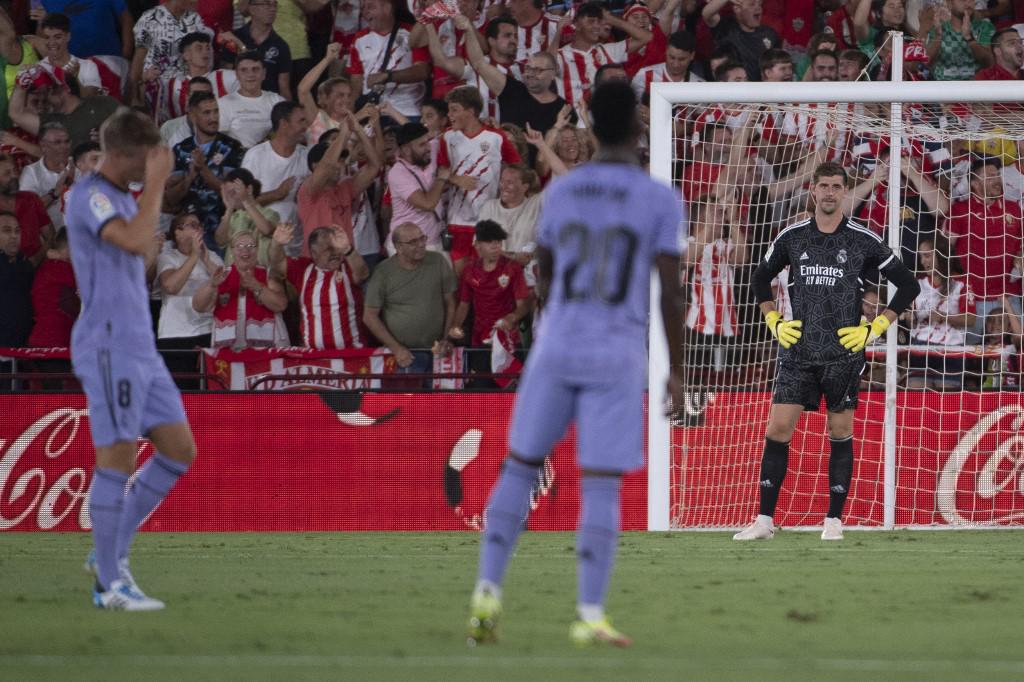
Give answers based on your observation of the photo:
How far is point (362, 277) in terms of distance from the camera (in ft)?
43.3

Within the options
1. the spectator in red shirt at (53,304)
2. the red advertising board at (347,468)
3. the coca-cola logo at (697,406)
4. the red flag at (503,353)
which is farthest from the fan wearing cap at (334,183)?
the coca-cola logo at (697,406)

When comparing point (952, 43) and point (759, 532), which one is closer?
point (759, 532)

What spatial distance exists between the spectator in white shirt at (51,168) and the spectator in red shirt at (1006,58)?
880cm

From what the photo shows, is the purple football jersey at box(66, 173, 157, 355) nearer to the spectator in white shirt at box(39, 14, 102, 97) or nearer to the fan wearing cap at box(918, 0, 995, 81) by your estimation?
the spectator in white shirt at box(39, 14, 102, 97)

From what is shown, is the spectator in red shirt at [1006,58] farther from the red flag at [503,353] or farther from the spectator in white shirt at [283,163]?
the spectator in white shirt at [283,163]

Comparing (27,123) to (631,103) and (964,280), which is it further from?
(631,103)

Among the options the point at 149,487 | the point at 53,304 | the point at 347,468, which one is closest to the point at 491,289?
the point at 347,468

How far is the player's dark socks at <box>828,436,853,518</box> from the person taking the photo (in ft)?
34.0

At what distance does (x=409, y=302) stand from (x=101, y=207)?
256 inches

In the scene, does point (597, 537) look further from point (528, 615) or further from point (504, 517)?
point (528, 615)

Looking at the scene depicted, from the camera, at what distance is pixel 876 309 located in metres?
12.5

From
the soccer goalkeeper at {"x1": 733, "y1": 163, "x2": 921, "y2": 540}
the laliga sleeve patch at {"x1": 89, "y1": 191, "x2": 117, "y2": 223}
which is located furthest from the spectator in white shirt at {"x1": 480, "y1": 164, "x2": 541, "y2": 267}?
the laliga sleeve patch at {"x1": 89, "y1": 191, "x2": 117, "y2": 223}

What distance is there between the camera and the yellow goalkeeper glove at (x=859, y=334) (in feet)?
32.7

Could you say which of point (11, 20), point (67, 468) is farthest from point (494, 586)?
point (11, 20)
